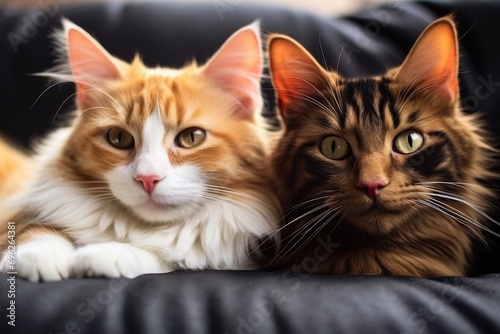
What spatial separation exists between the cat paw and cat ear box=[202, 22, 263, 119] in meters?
0.56

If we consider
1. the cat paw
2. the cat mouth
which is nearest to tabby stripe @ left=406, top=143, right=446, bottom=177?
the cat mouth

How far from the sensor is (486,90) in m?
1.60

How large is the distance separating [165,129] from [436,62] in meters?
0.64

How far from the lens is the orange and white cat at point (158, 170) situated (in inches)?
49.3

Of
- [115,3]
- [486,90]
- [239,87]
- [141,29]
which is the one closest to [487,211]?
[486,90]

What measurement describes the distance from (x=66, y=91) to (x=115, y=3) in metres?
0.40

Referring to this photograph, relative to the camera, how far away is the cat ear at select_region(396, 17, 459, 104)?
1.25 meters

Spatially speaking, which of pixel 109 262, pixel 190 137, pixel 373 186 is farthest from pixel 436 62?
pixel 109 262

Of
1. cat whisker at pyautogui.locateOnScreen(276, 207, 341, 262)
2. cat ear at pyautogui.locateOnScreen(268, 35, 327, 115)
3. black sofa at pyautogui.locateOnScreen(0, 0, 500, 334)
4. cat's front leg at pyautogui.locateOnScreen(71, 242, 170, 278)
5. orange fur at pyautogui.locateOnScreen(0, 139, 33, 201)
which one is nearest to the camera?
black sofa at pyautogui.locateOnScreen(0, 0, 500, 334)

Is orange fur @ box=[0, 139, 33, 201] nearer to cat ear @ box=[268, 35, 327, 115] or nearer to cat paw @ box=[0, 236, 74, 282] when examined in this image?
cat paw @ box=[0, 236, 74, 282]

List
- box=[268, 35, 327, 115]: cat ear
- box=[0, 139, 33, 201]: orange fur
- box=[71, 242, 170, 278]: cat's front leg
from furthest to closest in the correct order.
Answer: box=[0, 139, 33, 201]: orange fur < box=[268, 35, 327, 115]: cat ear < box=[71, 242, 170, 278]: cat's front leg

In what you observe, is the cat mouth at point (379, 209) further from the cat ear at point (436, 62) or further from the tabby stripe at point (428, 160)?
the cat ear at point (436, 62)

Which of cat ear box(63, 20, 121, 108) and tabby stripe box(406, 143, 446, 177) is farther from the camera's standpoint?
cat ear box(63, 20, 121, 108)

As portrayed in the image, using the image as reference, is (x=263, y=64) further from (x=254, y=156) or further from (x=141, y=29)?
(x=141, y=29)
